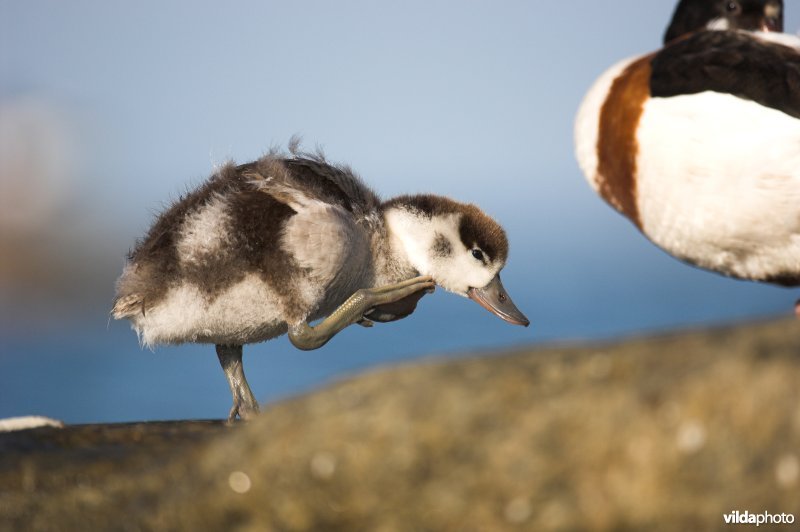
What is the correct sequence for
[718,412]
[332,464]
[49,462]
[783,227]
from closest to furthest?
1. [718,412]
2. [332,464]
3. [49,462]
4. [783,227]

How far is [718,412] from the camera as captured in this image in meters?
2.29

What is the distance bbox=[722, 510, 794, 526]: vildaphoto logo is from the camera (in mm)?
2344

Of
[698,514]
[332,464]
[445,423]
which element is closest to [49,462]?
[332,464]

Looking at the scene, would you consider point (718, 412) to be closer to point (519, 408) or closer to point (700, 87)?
point (519, 408)

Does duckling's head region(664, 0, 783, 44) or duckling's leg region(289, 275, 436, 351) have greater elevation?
duckling's head region(664, 0, 783, 44)

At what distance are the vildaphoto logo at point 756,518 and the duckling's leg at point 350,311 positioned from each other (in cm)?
288

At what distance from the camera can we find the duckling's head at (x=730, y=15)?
514 centimetres

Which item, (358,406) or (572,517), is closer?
(572,517)

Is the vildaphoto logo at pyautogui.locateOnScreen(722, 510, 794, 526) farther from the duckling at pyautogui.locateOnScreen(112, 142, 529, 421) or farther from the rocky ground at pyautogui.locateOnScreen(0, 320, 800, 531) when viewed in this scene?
the duckling at pyautogui.locateOnScreen(112, 142, 529, 421)

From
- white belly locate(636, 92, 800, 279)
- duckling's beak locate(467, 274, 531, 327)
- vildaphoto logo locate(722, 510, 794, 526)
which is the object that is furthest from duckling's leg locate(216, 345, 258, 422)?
vildaphoto logo locate(722, 510, 794, 526)

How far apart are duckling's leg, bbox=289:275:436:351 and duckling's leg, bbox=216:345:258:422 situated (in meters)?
0.48

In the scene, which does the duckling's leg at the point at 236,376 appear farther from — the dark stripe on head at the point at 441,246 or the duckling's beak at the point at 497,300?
the duckling's beak at the point at 497,300

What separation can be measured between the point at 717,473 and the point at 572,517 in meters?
0.36

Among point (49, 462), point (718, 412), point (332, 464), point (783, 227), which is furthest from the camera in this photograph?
point (783, 227)
